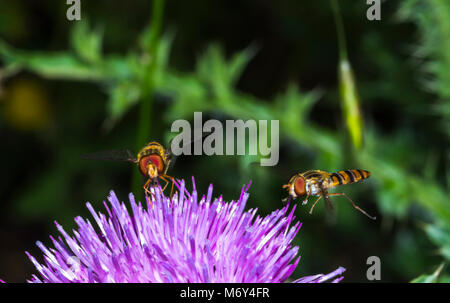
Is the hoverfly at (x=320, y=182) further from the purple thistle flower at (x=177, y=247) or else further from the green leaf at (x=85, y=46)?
the green leaf at (x=85, y=46)

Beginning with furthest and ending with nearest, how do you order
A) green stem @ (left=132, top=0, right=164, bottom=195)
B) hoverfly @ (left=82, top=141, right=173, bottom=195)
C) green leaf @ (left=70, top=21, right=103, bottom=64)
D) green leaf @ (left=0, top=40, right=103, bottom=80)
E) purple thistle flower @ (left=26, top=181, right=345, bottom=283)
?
green leaf @ (left=70, top=21, right=103, bottom=64)
green leaf @ (left=0, top=40, right=103, bottom=80)
green stem @ (left=132, top=0, right=164, bottom=195)
hoverfly @ (left=82, top=141, right=173, bottom=195)
purple thistle flower @ (left=26, top=181, right=345, bottom=283)

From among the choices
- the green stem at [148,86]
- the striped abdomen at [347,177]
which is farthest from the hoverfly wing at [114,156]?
the striped abdomen at [347,177]

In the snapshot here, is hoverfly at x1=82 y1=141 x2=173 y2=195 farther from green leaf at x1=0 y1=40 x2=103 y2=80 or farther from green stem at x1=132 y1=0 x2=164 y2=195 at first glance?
green leaf at x1=0 y1=40 x2=103 y2=80

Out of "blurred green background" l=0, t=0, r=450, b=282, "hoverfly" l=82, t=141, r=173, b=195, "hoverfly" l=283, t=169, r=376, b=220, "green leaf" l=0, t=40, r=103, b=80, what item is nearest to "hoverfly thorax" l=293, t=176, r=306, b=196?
"hoverfly" l=283, t=169, r=376, b=220

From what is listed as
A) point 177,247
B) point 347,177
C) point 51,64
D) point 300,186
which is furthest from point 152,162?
point 51,64

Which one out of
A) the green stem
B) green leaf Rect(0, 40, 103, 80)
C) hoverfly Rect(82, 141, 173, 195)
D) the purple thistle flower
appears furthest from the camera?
green leaf Rect(0, 40, 103, 80)
